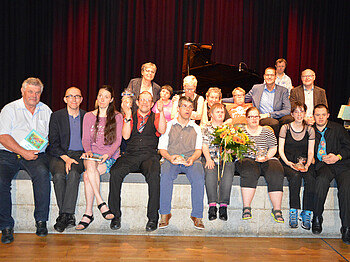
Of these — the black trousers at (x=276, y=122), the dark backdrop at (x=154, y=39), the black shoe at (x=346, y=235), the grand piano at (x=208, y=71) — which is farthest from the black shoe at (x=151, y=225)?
the dark backdrop at (x=154, y=39)

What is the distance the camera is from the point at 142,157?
4.29 metres

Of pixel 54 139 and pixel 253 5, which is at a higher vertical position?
pixel 253 5

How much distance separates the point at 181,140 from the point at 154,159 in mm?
378

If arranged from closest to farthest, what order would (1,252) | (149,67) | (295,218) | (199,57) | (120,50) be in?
(1,252) → (295,218) → (149,67) → (199,57) → (120,50)

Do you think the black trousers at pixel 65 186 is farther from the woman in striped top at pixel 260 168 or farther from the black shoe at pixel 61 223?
the woman in striped top at pixel 260 168

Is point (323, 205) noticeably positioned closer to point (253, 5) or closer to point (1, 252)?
point (1, 252)

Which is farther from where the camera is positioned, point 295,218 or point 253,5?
point 253,5

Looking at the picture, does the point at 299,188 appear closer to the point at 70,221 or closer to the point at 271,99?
the point at 271,99

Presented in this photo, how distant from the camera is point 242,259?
11.4 feet

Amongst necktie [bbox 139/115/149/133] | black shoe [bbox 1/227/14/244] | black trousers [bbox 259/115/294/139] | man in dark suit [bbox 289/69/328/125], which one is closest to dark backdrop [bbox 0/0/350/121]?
man in dark suit [bbox 289/69/328/125]

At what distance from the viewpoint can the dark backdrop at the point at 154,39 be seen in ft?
27.5

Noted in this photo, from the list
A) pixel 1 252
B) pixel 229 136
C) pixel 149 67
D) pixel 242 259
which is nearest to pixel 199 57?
pixel 149 67

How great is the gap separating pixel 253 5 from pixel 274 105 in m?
4.06

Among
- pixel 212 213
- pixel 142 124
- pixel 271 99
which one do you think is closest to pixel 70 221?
pixel 142 124
